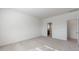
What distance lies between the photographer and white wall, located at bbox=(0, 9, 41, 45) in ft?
12.8

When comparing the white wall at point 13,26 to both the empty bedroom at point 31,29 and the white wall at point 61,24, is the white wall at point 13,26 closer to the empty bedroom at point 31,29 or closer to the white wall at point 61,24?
the empty bedroom at point 31,29

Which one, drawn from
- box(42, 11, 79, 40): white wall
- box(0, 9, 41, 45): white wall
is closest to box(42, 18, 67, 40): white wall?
box(42, 11, 79, 40): white wall

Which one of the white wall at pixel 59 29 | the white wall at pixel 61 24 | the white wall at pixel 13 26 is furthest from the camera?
the white wall at pixel 59 29

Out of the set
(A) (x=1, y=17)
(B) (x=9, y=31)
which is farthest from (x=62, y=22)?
(A) (x=1, y=17)

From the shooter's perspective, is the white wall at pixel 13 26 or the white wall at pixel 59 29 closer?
the white wall at pixel 13 26

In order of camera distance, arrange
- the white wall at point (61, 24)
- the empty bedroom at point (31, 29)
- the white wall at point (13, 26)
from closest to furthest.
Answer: the empty bedroom at point (31, 29) → the white wall at point (13, 26) → the white wall at point (61, 24)

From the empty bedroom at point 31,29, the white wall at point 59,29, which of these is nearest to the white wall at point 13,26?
the empty bedroom at point 31,29

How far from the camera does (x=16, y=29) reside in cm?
477

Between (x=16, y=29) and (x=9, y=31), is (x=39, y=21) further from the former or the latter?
(x=9, y=31)

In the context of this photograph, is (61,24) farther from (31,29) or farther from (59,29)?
(31,29)

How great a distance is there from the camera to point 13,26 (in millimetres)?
4539

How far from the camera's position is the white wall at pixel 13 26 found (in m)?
3.90

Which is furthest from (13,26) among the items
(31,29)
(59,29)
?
(59,29)
